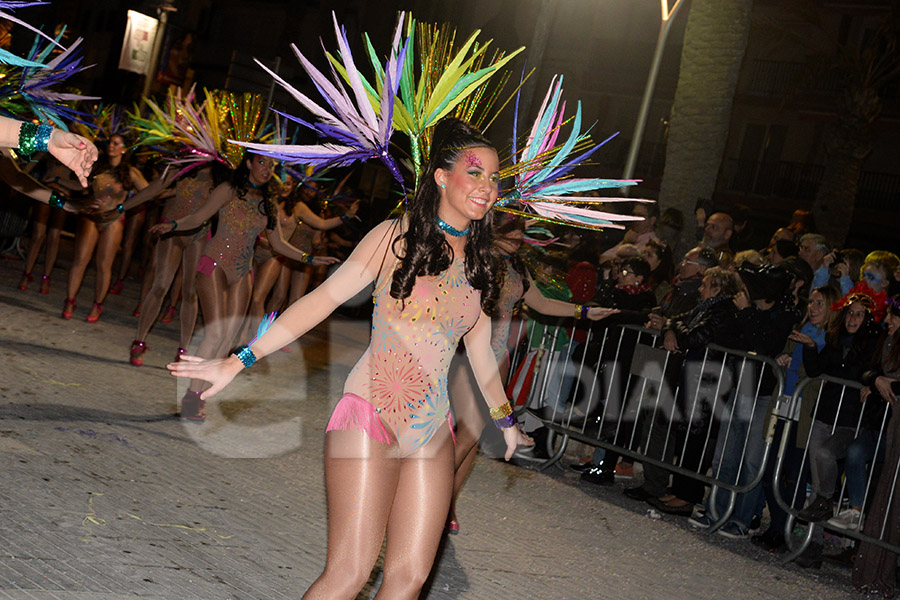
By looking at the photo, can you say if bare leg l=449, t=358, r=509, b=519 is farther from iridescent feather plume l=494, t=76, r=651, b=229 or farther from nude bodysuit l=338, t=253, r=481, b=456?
nude bodysuit l=338, t=253, r=481, b=456

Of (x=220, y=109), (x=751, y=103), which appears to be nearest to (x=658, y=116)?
(x=751, y=103)

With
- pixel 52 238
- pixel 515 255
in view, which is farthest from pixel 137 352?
pixel 52 238

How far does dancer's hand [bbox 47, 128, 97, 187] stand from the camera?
345 cm

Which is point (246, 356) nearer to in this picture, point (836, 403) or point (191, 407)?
point (191, 407)

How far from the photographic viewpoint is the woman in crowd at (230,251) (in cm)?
748

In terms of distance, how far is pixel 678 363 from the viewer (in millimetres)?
8391

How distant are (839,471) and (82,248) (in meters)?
8.13

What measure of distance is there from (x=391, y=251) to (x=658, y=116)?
118 feet

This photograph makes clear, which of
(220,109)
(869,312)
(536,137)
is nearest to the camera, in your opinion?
(536,137)

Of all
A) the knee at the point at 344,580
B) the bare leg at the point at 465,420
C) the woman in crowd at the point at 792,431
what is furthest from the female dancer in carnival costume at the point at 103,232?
the knee at the point at 344,580

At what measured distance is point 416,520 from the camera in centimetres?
334

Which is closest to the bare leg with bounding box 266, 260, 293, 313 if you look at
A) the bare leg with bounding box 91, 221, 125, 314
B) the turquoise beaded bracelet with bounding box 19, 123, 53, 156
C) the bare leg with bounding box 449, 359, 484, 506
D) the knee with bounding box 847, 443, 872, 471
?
the bare leg with bounding box 91, 221, 125, 314

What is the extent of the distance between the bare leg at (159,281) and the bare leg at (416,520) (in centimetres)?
615

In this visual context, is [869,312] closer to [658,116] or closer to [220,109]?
[220,109]
